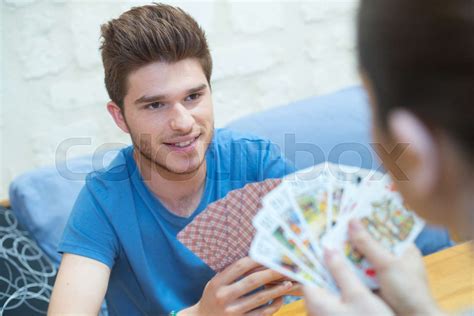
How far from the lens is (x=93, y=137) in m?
2.54

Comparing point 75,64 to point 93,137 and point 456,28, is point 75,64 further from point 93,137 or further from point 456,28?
point 456,28

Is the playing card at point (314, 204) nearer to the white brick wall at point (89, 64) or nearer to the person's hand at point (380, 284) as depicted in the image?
the person's hand at point (380, 284)

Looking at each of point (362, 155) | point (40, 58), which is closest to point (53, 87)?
point (40, 58)

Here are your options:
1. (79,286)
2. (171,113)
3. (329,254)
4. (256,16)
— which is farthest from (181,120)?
(256,16)

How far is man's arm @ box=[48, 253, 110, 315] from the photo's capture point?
151cm

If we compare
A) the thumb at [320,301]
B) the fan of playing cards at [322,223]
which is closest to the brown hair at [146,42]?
the fan of playing cards at [322,223]

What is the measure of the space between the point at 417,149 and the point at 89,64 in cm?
193

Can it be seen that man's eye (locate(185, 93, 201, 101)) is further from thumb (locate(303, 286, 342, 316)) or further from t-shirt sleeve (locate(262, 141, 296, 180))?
thumb (locate(303, 286, 342, 316))

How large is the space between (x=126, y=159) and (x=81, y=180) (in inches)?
18.4

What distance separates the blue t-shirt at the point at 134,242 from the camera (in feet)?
5.48

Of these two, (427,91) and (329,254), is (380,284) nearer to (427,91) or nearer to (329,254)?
(329,254)

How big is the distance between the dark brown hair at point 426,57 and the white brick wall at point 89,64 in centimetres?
163

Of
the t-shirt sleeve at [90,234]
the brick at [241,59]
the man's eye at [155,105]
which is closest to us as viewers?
the t-shirt sleeve at [90,234]

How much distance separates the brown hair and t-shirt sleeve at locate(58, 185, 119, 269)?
13.1 inches
